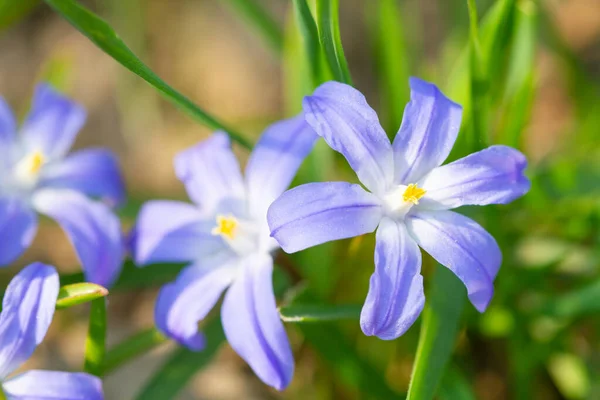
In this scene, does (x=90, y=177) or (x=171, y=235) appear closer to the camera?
(x=171, y=235)

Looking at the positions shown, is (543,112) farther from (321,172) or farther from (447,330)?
(447,330)

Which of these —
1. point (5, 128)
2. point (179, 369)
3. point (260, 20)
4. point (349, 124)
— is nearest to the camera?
point (349, 124)

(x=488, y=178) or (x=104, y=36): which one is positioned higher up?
(x=104, y=36)

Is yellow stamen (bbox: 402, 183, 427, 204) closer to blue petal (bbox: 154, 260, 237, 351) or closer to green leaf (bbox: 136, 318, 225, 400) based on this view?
blue petal (bbox: 154, 260, 237, 351)

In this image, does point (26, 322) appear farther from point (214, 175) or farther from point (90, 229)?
point (214, 175)

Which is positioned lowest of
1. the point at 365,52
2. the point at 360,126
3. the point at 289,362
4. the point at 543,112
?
the point at 543,112

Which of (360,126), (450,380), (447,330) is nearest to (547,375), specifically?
(450,380)

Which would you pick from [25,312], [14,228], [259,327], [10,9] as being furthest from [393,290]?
[10,9]
